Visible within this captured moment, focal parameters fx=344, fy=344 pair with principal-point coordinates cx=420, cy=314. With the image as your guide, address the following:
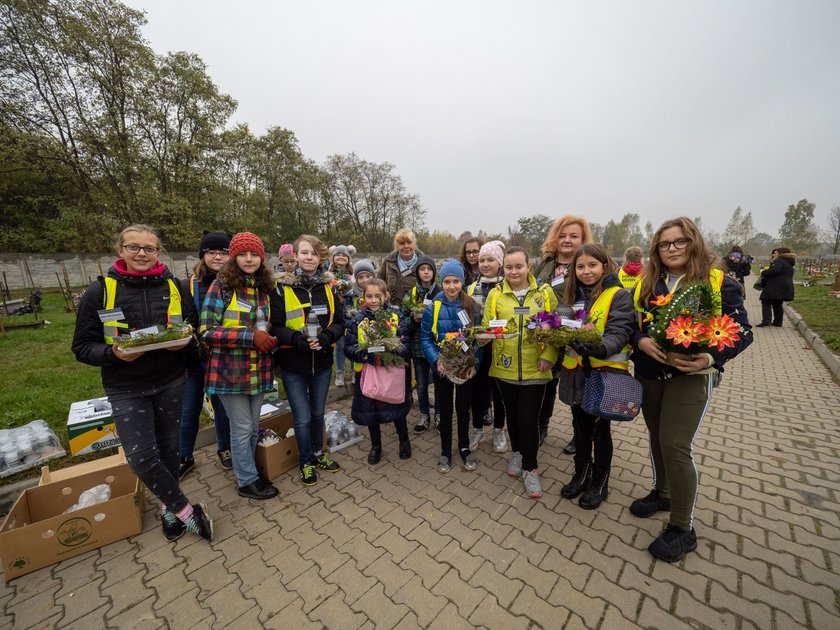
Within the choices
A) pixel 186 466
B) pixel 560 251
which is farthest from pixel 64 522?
pixel 560 251

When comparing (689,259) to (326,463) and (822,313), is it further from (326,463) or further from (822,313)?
(822,313)

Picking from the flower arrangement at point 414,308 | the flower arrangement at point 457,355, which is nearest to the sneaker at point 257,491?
the flower arrangement at point 457,355

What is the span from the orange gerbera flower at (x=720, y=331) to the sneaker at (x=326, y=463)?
11.0 feet

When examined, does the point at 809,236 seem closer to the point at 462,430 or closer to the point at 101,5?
the point at 462,430

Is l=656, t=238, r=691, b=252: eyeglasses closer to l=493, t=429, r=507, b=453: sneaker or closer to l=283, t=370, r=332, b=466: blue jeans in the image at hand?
l=493, t=429, r=507, b=453: sneaker

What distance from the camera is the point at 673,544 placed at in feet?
7.97

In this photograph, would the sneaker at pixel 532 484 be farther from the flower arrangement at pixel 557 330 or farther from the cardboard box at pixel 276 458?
the cardboard box at pixel 276 458

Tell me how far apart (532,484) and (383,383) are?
169cm

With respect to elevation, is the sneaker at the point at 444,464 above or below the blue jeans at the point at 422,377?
below

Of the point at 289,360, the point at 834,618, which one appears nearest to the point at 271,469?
the point at 289,360

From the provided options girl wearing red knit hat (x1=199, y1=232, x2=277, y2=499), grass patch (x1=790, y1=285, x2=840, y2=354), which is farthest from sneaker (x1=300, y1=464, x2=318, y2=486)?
grass patch (x1=790, y1=285, x2=840, y2=354)

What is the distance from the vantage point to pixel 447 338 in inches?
123

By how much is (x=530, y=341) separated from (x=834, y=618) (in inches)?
91.4

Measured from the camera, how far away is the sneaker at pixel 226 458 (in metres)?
3.66
